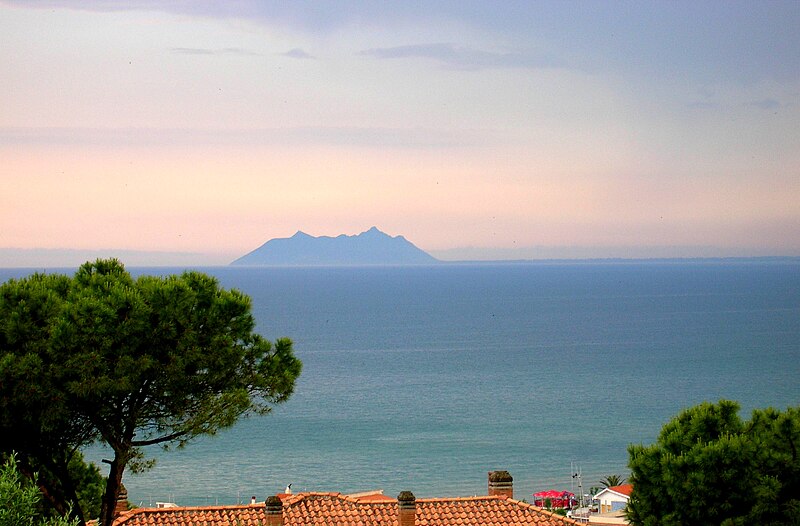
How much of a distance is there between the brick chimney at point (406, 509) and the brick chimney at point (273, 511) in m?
2.91

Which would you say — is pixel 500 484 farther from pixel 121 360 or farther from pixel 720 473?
pixel 121 360

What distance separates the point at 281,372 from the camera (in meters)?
23.9

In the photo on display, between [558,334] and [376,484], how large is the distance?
11078cm

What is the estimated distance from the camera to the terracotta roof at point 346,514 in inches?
1048

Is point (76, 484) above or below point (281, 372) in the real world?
below

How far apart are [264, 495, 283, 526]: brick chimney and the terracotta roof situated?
723 millimetres

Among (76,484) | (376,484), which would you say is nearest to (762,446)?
(76,484)

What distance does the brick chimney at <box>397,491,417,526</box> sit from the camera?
25775 mm

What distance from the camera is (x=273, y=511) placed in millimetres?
25625

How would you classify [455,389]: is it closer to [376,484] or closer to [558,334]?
[376,484]

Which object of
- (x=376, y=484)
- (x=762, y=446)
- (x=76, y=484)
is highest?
(x=762, y=446)

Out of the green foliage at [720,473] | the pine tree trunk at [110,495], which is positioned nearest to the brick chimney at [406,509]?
the green foliage at [720,473]

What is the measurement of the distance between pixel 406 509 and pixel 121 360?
874cm

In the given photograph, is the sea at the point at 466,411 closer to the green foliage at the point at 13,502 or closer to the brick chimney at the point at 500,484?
the brick chimney at the point at 500,484
